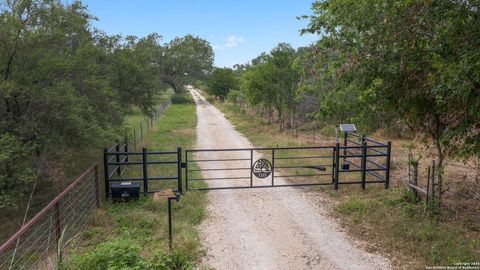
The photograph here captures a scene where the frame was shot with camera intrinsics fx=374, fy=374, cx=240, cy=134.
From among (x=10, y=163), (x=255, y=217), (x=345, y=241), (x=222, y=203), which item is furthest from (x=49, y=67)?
(x=345, y=241)

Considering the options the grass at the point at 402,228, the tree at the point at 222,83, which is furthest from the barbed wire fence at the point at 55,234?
the tree at the point at 222,83

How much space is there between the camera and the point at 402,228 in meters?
6.73

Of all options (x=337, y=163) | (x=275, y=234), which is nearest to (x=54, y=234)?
(x=275, y=234)

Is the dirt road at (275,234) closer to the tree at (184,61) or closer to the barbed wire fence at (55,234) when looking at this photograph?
the barbed wire fence at (55,234)

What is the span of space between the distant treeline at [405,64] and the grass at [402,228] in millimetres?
1336

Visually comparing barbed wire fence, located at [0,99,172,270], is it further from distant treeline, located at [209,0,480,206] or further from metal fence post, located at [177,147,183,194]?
distant treeline, located at [209,0,480,206]

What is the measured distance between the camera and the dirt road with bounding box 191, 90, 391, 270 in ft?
18.8

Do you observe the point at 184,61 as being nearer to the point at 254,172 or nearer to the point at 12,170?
the point at 254,172

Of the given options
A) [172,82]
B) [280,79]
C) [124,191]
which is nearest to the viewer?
[124,191]

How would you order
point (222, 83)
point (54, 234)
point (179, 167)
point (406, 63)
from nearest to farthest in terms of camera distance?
1. point (406, 63)
2. point (54, 234)
3. point (179, 167)
4. point (222, 83)

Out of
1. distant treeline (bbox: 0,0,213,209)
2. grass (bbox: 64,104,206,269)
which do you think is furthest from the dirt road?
distant treeline (bbox: 0,0,213,209)

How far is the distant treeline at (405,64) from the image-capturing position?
452 centimetres

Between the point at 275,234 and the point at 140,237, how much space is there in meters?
2.39

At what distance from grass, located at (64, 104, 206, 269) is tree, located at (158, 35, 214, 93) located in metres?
52.3
